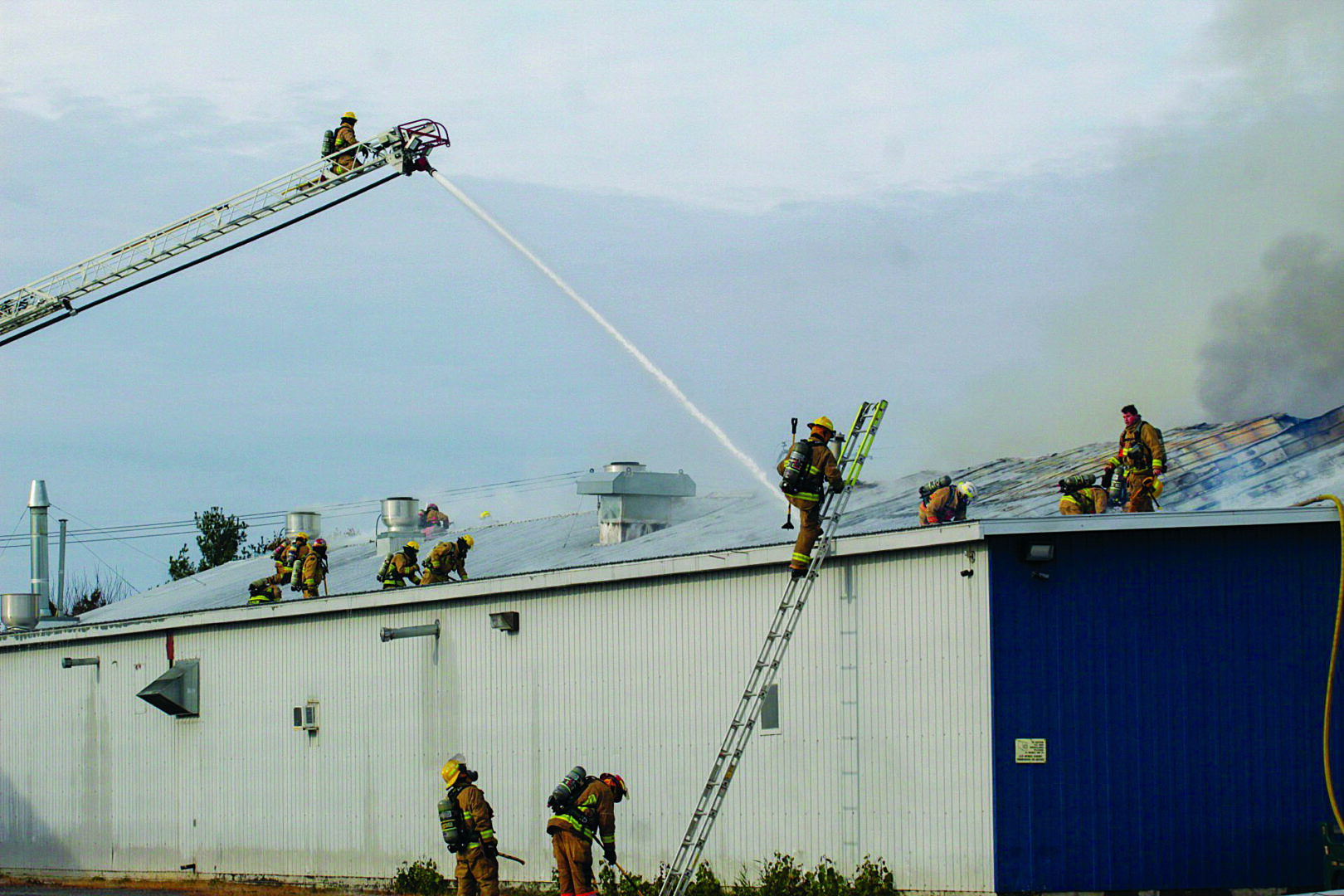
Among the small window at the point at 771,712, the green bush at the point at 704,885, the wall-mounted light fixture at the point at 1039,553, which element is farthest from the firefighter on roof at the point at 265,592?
the wall-mounted light fixture at the point at 1039,553

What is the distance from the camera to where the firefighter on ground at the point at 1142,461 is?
18.1 meters

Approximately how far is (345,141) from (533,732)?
40.7 ft

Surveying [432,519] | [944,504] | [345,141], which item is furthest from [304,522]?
[944,504]

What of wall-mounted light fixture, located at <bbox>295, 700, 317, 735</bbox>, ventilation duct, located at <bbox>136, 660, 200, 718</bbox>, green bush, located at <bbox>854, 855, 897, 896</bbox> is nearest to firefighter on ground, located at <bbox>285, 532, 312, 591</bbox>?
ventilation duct, located at <bbox>136, 660, 200, 718</bbox>

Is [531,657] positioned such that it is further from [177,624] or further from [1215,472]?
[1215,472]

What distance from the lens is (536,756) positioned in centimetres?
1978

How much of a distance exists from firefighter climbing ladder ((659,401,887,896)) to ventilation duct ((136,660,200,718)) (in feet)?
34.2

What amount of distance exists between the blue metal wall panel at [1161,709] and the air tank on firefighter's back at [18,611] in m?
22.6

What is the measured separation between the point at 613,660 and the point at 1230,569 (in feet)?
23.1

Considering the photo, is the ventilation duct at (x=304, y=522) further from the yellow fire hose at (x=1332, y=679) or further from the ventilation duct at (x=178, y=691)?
the yellow fire hose at (x=1332, y=679)

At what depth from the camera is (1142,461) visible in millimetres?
18219

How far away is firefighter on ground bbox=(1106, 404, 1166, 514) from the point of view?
1808 cm

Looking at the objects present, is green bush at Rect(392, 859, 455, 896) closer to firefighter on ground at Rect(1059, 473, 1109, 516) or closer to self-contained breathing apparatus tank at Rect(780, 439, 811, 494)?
self-contained breathing apparatus tank at Rect(780, 439, 811, 494)

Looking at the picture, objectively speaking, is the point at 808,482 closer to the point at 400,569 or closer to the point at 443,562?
the point at 443,562
